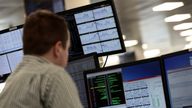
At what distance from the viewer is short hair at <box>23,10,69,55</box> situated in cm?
139

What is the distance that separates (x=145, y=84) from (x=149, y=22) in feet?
27.4

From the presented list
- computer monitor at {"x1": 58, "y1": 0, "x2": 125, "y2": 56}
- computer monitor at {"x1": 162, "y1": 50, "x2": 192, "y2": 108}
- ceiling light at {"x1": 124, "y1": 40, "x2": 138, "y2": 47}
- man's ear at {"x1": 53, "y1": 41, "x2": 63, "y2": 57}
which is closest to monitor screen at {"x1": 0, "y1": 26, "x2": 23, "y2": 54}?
computer monitor at {"x1": 58, "y1": 0, "x2": 125, "y2": 56}

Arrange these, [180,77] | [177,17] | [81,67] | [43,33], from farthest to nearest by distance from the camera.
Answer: [177,17], [81,67], [180,77], [43,33]

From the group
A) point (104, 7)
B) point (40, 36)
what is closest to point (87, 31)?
point (104, 7)

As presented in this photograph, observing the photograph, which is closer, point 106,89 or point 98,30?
point 106,89

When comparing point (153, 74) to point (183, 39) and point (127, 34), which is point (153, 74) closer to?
point (127, 34)

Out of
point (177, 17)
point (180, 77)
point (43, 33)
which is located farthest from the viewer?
point (177, 17)

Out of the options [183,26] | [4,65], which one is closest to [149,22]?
[183,26]

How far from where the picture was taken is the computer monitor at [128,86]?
6.36 feet

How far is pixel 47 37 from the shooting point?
54.6 inches

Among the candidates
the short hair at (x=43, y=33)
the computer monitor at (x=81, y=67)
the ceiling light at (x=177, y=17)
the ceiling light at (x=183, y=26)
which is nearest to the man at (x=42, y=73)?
the short hair at (x=43, y=33)

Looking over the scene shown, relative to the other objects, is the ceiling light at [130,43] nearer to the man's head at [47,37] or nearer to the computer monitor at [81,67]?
the computer monitor at [81,67]

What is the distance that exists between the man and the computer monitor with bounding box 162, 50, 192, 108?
650 millimetres

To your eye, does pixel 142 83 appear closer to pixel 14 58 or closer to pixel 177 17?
pixel 14 58
